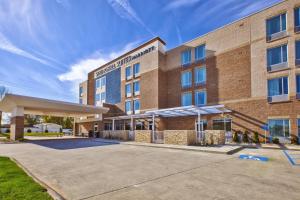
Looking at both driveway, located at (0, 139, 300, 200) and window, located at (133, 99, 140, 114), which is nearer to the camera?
driveway, located at (0, 139, 300, 200)

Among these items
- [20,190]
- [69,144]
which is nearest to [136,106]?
[69,144]

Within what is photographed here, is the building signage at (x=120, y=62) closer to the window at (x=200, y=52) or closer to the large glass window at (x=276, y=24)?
the window at (x=200, y=52)

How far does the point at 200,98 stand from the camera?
997 inches

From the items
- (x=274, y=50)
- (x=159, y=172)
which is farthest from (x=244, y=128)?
(x=159, y=172)

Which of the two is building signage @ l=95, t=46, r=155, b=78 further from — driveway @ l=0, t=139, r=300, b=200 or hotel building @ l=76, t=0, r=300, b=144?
driveway @ l=0, t=139, r=300, b=200

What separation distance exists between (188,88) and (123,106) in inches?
495

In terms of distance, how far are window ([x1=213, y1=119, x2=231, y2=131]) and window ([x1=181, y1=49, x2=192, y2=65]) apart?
30.4 ft

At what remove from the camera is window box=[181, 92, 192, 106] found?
26.5m

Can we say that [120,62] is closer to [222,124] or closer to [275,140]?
[222,124]

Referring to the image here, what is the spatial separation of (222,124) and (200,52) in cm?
1007

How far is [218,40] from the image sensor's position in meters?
24.1

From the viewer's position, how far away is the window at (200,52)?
2578 cm

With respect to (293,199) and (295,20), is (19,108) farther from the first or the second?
(295,20)

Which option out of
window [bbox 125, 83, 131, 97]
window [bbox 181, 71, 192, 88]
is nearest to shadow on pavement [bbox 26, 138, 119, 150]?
window [bbox 125, 83, 131, 97]
